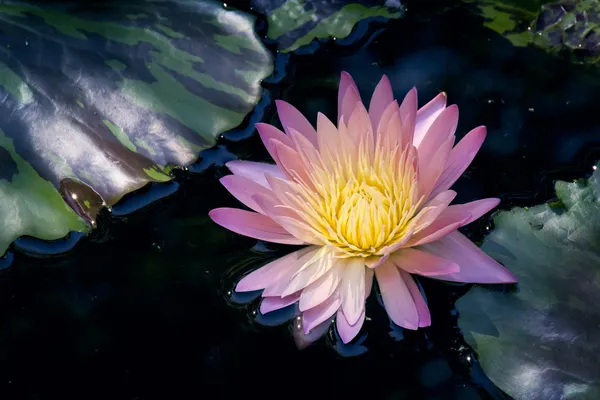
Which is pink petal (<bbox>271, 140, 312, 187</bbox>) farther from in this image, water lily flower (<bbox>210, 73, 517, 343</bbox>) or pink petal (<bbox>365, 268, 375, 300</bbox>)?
pink petal (<bbox>365, 268, 375, 300</bbox>)

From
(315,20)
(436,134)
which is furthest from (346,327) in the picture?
(315,20)

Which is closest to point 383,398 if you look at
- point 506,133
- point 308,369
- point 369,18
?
point 308,369

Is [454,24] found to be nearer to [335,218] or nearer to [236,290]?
[335,218]

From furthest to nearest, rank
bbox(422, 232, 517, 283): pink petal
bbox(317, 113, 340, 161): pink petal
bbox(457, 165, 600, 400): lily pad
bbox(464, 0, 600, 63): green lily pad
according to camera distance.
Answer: bbox(464, 0, 600, 63): green lily pad
bbox(317, 113, 340, 161): pink petal
bbox(422, 232, 517, 283): pink petal
bbox(457, 165, 600, 400): lily pad

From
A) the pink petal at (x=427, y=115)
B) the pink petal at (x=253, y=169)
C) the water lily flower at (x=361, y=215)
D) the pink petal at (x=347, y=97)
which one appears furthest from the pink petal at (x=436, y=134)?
the pink petal at (x=253, y=169)

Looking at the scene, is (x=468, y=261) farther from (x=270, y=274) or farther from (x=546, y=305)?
(x=270, y=274)

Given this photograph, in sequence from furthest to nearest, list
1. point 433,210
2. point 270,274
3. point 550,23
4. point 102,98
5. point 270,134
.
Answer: point 550,23
point 102,98
point 270,134
point 270,274
point 433,210

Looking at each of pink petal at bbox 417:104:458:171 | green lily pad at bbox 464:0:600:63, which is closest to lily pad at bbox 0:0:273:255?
pink petal at bbox 417:104:458:171
